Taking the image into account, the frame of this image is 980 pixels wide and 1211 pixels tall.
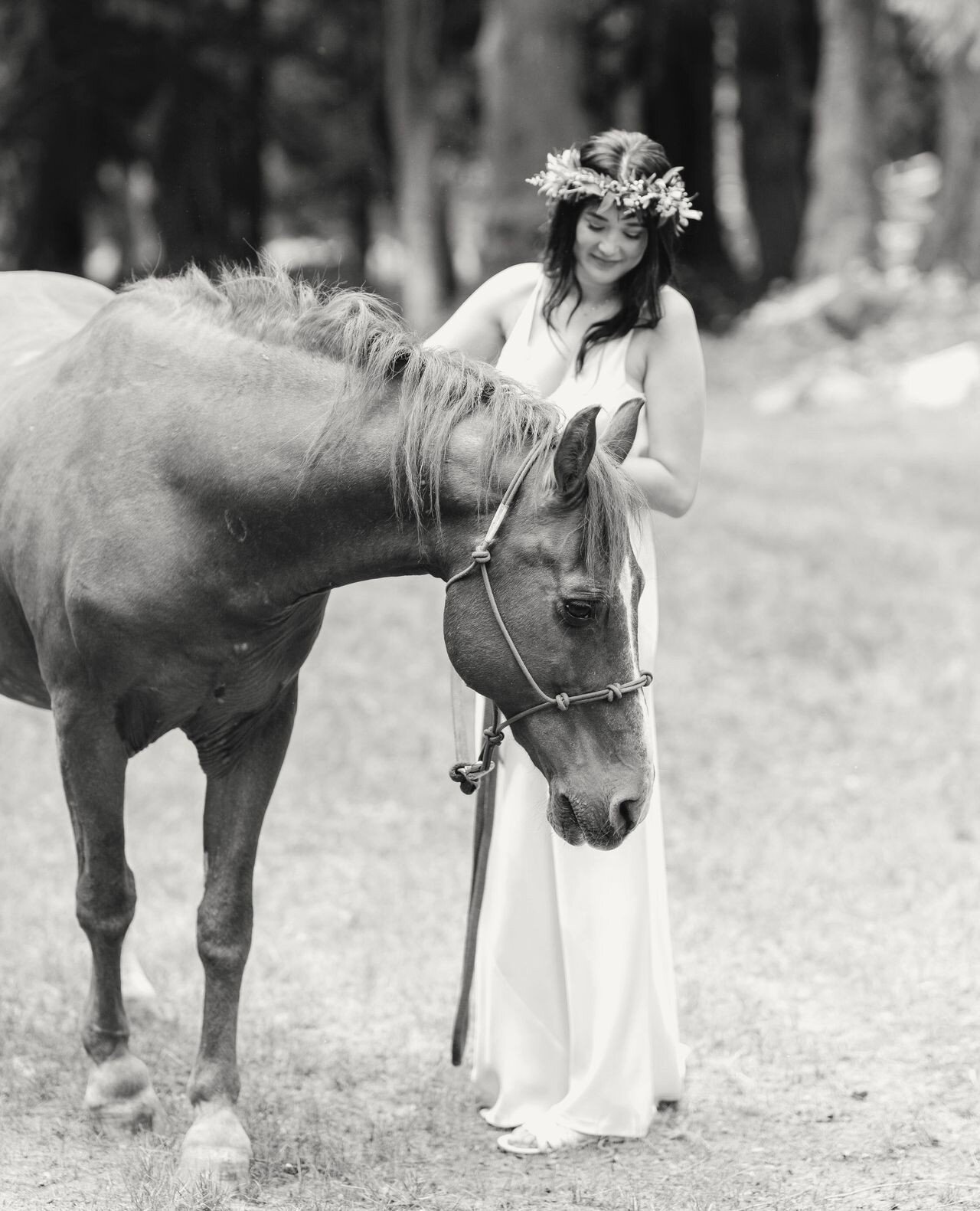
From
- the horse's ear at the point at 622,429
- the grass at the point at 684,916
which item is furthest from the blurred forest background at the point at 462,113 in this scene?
the horse's ear at the point at 622,429

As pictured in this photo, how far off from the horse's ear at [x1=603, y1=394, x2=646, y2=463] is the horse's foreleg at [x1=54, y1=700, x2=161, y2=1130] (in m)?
1.47

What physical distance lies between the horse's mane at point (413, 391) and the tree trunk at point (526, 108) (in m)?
13.5

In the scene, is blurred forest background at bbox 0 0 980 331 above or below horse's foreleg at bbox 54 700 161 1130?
above

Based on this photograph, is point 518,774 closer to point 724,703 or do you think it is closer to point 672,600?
point 724,703

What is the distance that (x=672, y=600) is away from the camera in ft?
33.8

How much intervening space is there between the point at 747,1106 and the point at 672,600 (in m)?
5.90

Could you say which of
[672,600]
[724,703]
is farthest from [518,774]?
[672,600]

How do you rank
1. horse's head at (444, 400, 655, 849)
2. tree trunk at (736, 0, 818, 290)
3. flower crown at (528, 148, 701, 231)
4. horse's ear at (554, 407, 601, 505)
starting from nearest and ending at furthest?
1. horse's ear at (554, 407, 601, 505)
2. horse's head at (444, 400, 655, 849)
3. flower crown at (528, 148, 701, 231)
4. tree trunk at (736, 0, 818, 290)

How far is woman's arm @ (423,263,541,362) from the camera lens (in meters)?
4.42

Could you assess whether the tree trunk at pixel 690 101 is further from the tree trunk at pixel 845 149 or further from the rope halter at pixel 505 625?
the rope halter at pixel 505 625

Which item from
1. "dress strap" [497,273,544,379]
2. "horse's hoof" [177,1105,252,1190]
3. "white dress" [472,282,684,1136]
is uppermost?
"dress strap" [497,273,544,379]

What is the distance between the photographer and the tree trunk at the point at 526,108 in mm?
17000

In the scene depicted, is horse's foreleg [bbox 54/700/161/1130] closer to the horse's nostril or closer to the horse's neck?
the horse's neck

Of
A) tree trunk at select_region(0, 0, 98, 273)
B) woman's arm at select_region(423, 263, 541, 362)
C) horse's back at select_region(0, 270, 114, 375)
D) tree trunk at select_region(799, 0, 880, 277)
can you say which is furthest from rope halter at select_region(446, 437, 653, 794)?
tree trunk at select_region(0, 0, 98, 273)
